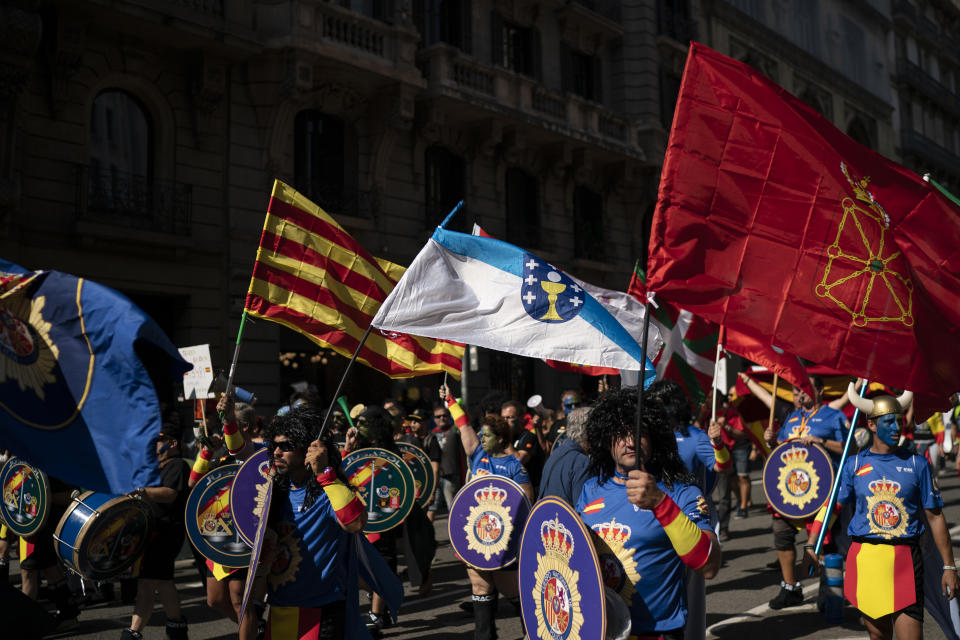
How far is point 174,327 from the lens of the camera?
16.1 m

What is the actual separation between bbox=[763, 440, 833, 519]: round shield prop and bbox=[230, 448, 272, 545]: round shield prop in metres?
4.65

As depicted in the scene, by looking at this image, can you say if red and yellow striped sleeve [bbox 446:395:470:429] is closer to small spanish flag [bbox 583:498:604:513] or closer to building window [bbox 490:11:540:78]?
small spanish flag [bbox 583:498:604:513]

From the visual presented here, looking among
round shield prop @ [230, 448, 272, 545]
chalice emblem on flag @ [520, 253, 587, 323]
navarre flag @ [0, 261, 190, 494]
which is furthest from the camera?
chalice emblem on flag @ [520, 253, 587, 323]

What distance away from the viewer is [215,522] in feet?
20.0

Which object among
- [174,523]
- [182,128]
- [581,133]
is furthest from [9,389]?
[581,133]

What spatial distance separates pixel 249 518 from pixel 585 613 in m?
2.53

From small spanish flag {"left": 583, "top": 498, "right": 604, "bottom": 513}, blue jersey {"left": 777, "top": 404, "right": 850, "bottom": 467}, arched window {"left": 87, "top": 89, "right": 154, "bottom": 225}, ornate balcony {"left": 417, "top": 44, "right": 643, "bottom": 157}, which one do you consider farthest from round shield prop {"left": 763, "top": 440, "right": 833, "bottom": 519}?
ornate balcony {"left": 417, "top": 44, "right": 643, "bottom": 157}

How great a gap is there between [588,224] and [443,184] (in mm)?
4843

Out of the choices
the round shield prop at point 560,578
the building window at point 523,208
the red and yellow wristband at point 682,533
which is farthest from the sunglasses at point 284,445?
the building window at point 523,208

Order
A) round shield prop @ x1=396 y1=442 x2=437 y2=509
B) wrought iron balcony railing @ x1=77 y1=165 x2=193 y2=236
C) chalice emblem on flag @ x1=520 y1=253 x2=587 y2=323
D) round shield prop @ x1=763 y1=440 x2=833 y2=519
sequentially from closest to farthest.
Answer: chalice emblem on flag @ x1=520 y1=253 x2=587 y2=323 → round shield prop @ x1=763 y1=440 x2=833 y2=519 → round shield prop @ x1=396 y1=442 x2=437 y2=509 → wrought iron balcony railing @ x1=77 y1=165 x2=193 y2=236

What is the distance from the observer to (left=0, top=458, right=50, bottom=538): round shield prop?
25.1 ft

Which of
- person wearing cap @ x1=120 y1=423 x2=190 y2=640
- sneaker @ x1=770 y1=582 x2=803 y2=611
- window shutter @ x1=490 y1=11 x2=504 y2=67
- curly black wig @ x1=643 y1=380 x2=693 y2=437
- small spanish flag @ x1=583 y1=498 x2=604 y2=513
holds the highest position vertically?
window shutter @ x1=490 y1=11 x2=504 y2=67

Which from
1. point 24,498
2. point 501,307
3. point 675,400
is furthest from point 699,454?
point 24,498

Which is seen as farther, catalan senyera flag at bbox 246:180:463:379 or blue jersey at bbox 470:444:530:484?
catalan senyera flag at bbox 246:180:463:379
